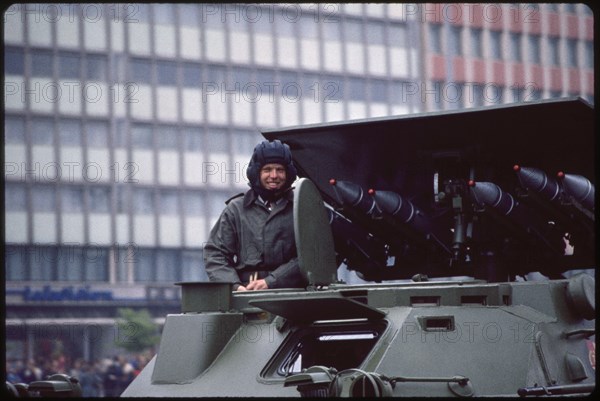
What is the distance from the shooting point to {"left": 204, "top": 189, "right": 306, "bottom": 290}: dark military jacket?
35.0ft

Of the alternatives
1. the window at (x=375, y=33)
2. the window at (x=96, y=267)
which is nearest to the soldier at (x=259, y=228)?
the window at (x=375, y=33)

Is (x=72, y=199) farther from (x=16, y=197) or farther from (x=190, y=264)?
(x=190, y=264)

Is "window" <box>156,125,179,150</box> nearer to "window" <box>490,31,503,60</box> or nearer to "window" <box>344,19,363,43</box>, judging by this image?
"window" <box>344,19,363,43</box>

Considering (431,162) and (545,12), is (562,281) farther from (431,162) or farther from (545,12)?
(545,12)

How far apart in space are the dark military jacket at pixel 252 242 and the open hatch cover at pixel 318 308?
1366mm

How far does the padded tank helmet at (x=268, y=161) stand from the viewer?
10.7 m

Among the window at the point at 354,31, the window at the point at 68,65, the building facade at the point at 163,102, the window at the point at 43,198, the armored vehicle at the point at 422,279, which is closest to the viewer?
the armored vehicle at the point at 422,279

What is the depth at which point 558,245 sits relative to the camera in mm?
11016

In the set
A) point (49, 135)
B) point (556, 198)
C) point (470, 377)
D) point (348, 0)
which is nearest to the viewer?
point (470, 377)

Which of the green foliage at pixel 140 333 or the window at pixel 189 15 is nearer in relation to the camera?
the green foliage at pixel 140 333

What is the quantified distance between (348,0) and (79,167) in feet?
129

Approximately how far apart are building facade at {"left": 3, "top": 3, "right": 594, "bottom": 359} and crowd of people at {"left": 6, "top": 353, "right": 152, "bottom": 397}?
4.35 meters

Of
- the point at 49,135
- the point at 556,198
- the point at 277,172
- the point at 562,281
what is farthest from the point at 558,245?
the point at 49,135

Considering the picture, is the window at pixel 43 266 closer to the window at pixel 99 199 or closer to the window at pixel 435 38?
the window at pixel 99 199
